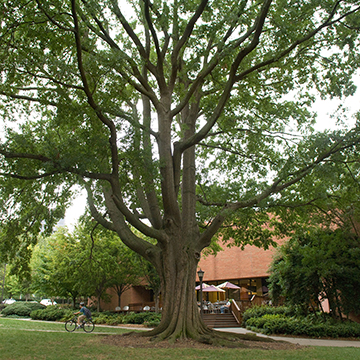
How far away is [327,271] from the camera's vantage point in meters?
14.4

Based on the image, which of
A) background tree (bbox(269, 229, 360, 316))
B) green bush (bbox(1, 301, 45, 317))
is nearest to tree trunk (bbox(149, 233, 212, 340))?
background tree (bbox(269, 229, 360, 316))

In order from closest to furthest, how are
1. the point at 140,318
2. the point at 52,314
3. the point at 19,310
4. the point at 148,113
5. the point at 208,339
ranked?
the point at 208,339 → the point at 148,113 → the point at 140,318 → the point at 52,314 → the point at 19,310

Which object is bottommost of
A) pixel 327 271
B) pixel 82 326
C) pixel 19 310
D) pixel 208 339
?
pixel 208 339

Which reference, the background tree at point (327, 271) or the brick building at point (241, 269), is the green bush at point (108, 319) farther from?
the background tree at point (327, 271)

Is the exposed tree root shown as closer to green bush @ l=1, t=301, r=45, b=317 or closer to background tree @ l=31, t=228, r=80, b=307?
background tree @ l=31, t=228, r=80, b=307

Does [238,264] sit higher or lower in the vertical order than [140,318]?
higher

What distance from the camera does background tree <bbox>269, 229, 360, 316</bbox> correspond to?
14.6 m

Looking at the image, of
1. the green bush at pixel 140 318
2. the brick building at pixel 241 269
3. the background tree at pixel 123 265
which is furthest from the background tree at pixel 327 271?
the background tree at pixel 123 265

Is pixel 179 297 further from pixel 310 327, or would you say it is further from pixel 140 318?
pixel 140 318

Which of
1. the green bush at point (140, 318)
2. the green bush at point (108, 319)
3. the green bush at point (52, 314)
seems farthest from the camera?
the green bush at point (52, 314)

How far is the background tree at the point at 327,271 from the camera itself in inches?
576

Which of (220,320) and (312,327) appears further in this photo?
(220,320)

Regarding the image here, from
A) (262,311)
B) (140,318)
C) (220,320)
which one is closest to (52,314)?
(140,318)

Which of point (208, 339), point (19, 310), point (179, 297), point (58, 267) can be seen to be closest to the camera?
point (208, 339)
